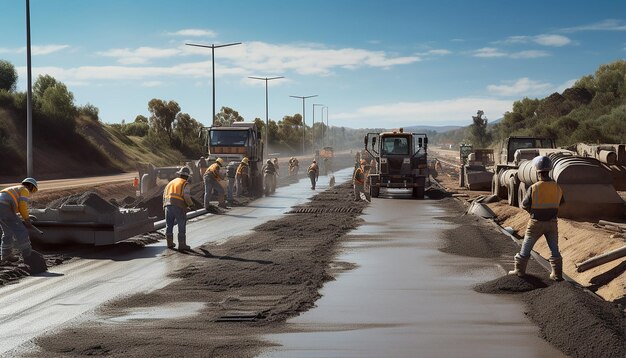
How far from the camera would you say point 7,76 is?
71250 millimetres

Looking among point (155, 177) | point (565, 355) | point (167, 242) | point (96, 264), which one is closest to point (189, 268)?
point (96, 264)

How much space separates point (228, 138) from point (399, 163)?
7.12 metres

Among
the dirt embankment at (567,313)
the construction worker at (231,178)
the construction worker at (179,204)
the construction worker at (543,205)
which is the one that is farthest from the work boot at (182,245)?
the construction worker at (231,178)

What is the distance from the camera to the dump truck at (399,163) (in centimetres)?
3425

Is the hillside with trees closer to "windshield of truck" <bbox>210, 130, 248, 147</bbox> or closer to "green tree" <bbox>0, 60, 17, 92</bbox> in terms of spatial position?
"windshield of truck" <bbox>210, 130, 248, 147</bbox>

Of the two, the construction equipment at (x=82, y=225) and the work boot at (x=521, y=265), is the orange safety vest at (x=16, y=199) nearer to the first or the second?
the construction equipment at (x=82, y=225)

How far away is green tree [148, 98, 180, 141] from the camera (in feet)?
304

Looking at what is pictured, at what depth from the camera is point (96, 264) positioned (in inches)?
580

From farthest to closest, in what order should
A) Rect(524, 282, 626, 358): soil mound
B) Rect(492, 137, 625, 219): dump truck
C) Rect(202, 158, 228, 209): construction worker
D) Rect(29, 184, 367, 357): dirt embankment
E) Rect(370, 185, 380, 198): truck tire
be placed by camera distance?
Rect(370, 185, 380, 198): truck tire → Rect(202, 158, 228, 209): construction worker → Rect(492, 137, 625, 219): dump truck → Rect(29, 184, 367, 357): dirt embankment → Rect(524, 282, 626, 358): soil mound

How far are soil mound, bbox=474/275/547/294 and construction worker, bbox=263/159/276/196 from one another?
2448 cm

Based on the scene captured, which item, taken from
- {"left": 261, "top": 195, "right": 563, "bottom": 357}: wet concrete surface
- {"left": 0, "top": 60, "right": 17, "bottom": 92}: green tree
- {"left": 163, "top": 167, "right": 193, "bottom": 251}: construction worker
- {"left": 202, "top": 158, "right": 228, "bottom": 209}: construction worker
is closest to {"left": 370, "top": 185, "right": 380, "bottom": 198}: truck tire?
{"left": 202, "top": 158, "right": 228, "bottom": 209}: construction worker

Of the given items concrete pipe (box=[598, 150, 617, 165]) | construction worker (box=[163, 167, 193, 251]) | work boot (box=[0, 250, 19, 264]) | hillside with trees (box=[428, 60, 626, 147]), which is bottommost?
work boot (box=[0, 250, 19, 264])

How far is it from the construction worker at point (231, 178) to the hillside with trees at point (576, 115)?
4435 centimetres

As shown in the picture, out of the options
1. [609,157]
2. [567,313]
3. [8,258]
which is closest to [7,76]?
[609,157]
